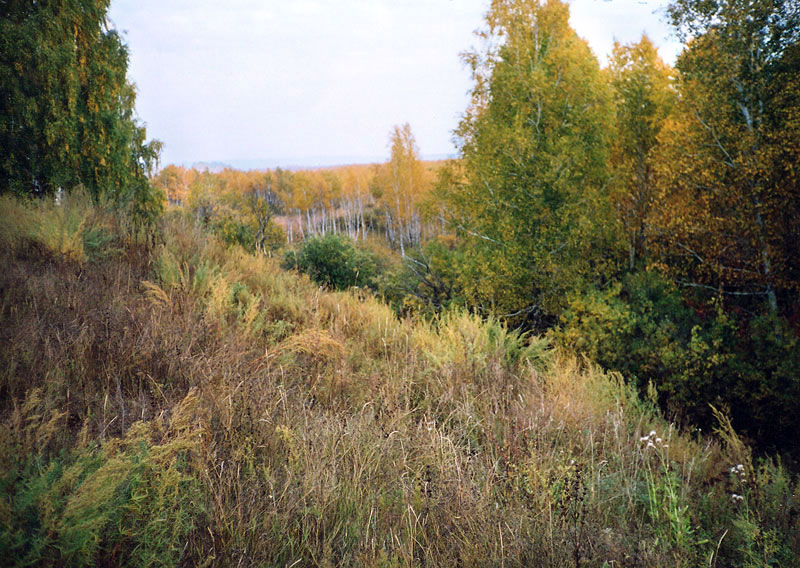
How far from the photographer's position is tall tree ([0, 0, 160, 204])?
726 centimetres

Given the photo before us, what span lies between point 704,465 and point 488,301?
278 inches

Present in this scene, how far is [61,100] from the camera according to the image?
29.4 feet

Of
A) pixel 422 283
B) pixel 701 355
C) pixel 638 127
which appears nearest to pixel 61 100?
pixel 422 283

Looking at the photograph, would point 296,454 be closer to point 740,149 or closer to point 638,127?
point 740,149

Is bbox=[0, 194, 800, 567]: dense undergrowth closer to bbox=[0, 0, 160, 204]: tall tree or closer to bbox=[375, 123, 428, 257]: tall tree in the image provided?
bbox=[0, 0, 160, 204]: tall tree

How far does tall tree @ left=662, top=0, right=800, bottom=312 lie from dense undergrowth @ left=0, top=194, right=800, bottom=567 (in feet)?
22.8

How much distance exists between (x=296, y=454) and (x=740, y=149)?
11.2 meters

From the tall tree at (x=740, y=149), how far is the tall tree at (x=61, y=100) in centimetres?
1211

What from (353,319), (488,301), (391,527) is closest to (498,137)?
(488,301)

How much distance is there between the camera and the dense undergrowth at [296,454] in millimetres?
2078

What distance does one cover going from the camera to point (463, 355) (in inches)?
203

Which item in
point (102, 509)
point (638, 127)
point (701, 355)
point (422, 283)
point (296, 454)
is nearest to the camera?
point (102, 509)

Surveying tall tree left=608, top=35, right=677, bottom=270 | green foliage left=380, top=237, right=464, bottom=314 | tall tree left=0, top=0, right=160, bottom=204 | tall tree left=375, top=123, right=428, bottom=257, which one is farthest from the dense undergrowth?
tall tree left=375, top=123, right=428, bottom=257

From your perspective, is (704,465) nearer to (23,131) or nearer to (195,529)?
(195,529)
